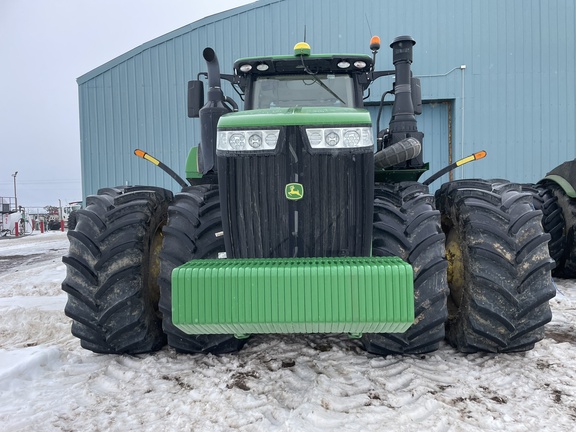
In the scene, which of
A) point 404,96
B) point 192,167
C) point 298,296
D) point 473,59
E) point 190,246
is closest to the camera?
point 298,296

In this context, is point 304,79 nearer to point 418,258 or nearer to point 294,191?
point 294,191

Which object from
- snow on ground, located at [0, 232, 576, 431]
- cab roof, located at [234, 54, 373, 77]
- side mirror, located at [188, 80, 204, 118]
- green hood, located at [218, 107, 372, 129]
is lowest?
snow on ground, located at [0, 232, 576, 431]

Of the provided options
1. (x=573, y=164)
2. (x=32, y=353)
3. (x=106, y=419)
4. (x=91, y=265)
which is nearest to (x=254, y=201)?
(x=91, y=265)

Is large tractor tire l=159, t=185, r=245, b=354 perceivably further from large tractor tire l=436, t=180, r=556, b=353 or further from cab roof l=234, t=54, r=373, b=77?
large tractor tire l=436, t=180, r=556, b=353

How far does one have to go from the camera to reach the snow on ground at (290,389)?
2.31m

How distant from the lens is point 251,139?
105 inches

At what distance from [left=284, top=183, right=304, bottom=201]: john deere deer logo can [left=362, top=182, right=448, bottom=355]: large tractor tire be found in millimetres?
545

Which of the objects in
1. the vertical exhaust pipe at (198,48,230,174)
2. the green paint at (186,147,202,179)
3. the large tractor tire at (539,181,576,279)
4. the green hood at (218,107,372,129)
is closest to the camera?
the green hood at (218,107,372,129)

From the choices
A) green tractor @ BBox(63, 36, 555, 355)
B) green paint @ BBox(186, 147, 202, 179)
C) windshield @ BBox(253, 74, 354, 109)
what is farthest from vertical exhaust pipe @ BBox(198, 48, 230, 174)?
green paint @ BBox(186, 147, 202, 179)

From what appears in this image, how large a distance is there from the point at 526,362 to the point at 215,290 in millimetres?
2274

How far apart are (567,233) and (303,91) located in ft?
14.7

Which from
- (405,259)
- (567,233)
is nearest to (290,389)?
(405,259)

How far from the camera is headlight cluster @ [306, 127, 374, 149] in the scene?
2.65m

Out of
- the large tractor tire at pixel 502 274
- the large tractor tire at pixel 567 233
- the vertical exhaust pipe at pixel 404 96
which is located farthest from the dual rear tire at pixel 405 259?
the large tractor tire at pixel 567 233
